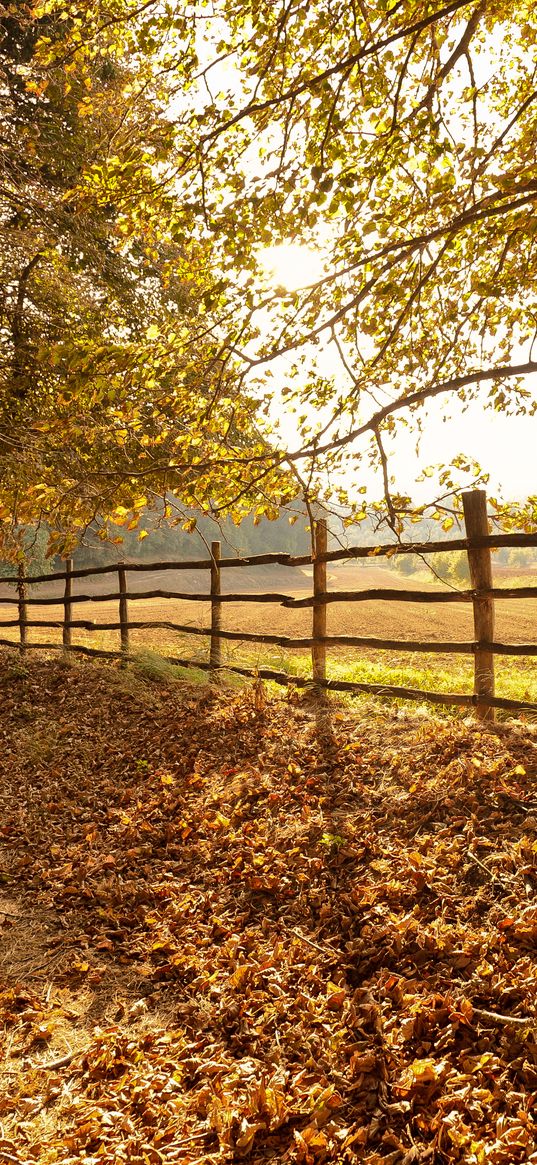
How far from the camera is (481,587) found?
18.1 feet

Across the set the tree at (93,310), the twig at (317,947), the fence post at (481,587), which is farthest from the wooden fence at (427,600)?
the twig at (317,947)

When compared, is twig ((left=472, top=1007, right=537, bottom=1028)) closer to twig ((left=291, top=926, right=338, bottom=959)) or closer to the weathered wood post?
twig ((left=291, top=926, right=338, bottom=959))

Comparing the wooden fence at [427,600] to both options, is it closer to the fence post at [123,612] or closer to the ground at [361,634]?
the ground at [361,634]

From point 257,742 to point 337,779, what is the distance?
1132 mm

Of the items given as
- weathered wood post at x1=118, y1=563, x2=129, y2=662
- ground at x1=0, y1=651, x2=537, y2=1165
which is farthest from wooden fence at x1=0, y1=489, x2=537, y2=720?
weathered wood post at x1=118, y1=563, x2=129, y2=662

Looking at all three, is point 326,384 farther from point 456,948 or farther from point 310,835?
point 456,948

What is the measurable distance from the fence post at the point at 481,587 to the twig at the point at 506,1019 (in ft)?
10.1

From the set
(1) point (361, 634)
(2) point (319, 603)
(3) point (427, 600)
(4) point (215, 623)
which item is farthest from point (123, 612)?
(1) point (361, 634)

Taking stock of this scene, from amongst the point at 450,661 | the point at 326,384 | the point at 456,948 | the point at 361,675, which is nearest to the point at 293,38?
the point at 326,384

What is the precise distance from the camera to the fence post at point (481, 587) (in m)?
5.49

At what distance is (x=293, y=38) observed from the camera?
163 inches

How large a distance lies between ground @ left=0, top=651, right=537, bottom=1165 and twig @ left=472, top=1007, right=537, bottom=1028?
14 mm

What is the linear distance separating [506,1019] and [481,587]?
3.55 meters

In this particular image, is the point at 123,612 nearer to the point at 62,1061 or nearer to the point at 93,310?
the point at 93,310
